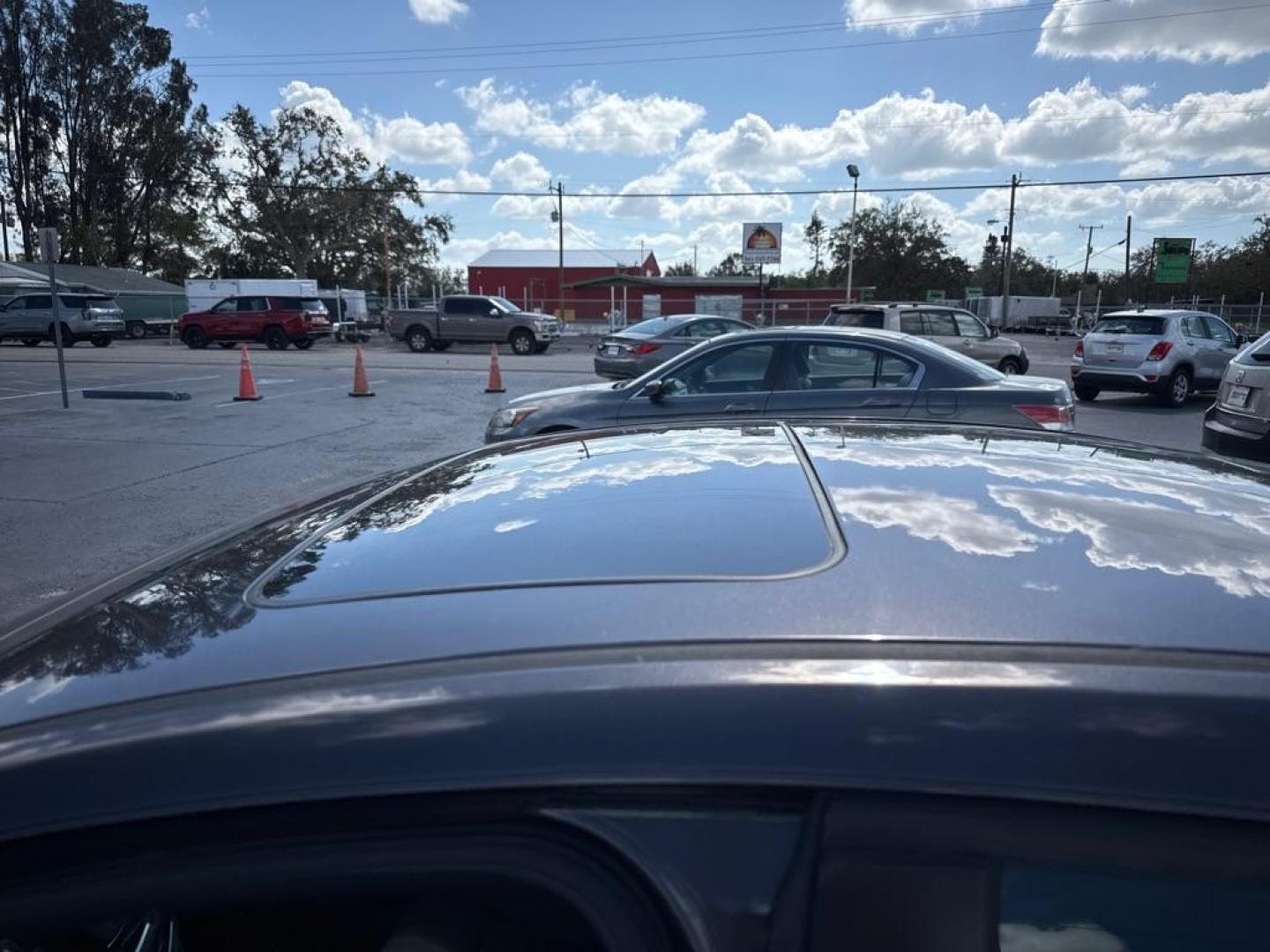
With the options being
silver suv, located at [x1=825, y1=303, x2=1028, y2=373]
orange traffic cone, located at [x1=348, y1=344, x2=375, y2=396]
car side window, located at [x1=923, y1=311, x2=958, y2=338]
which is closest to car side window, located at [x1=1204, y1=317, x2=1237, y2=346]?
silver suv, located at [x1=825, y1=303, x2=1028, y2=373]

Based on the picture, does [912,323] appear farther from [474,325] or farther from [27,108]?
[27,108]

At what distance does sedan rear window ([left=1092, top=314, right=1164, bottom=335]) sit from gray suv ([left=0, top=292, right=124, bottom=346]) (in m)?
32.3

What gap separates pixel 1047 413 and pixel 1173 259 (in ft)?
165

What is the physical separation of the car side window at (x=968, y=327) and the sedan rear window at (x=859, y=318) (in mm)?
1837

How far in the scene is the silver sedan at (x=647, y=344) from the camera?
17281 mm

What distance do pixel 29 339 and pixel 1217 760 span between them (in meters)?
41.6

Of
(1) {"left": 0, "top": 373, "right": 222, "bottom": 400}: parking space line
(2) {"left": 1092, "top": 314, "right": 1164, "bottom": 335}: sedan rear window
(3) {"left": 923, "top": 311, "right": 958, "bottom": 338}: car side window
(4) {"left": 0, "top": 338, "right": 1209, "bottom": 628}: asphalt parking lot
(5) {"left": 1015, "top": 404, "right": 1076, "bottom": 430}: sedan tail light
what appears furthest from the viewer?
(3) {"left": 923, "top": 311, "right": 958, "bottom": 338}: car side window

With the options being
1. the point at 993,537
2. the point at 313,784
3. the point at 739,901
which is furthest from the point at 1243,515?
the point at 313,784

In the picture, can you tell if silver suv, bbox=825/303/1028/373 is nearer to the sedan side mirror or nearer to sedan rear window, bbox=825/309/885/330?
sedan rear window, bbox=825/309/885/330

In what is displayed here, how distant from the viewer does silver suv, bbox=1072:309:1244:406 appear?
49.7 feet

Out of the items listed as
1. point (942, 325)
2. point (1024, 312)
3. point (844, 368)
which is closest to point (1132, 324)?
point (942, 325)

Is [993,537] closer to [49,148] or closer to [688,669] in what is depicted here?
[688,669]

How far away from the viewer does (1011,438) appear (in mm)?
2273

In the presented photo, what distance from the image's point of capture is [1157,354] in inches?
593
